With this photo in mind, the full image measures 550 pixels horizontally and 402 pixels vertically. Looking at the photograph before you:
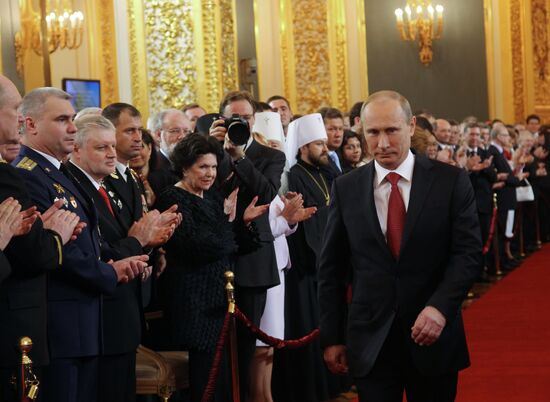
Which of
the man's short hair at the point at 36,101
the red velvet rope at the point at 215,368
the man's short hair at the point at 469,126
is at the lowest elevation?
the red velvet rope at the point at 215,368

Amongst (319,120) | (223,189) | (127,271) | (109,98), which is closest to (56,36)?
(109,98)

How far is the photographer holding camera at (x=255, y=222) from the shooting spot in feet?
21.9

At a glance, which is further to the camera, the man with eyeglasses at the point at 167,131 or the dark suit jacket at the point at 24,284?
the man with eyeglasses at the point at 167,131

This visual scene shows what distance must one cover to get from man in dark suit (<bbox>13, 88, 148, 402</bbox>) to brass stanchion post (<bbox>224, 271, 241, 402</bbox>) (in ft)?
3.38

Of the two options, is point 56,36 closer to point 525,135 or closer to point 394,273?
point 525,135

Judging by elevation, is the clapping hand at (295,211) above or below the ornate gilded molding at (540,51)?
below

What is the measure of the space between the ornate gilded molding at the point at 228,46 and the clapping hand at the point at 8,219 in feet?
25.2

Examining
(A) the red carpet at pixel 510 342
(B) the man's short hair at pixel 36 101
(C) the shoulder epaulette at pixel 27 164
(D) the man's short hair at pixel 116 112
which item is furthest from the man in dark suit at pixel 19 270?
(A) the red carpet at pixel 510 342

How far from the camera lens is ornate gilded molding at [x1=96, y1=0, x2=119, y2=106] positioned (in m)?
18.1

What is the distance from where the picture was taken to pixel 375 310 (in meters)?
4.57

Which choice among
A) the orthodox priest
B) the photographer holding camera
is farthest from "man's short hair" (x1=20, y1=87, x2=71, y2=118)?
the orthodox priest

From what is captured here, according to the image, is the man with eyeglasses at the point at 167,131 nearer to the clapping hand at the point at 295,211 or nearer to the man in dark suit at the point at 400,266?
the clapping hand at the point at 295,211

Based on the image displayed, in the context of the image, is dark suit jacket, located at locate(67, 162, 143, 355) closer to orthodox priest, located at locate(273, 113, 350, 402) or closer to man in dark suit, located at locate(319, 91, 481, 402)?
man in dark suit, located at locate(319, 91, 481, 402)

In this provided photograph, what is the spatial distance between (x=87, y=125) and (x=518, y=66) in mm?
17148
